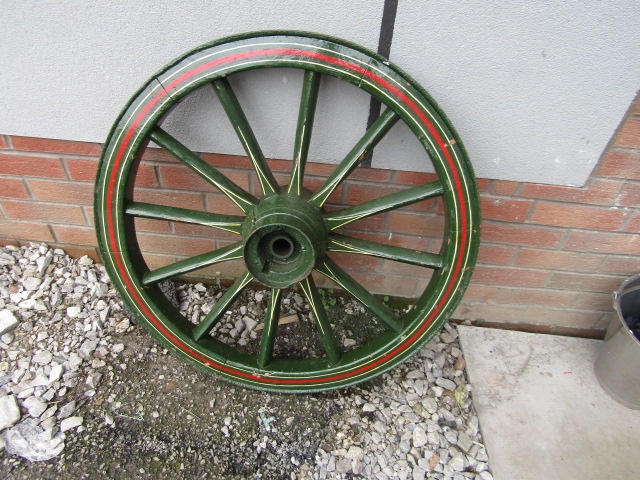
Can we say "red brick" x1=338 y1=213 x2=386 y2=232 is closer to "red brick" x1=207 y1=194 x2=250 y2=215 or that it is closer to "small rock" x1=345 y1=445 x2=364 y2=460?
"red brick" x1=207 y1=194 x2=250 y2=215

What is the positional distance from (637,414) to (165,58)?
216 centimetres

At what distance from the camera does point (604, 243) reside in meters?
1.78

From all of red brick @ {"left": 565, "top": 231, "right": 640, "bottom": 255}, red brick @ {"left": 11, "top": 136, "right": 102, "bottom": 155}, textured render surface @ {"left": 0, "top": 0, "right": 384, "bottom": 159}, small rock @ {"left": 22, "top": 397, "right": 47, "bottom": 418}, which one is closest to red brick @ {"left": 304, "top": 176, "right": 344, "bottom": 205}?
textured render surface @ {"left": 0, "top": 0, "right": 384, "bottom": 159}

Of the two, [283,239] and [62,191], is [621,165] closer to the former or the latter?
[283,239]

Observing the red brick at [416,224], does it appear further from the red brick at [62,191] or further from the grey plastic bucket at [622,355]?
the red brick at [62,191]

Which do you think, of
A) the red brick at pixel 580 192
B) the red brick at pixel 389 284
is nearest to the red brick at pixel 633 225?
the red brick at pixel 580 192

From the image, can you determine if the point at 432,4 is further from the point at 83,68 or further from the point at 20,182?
the point at 20,182

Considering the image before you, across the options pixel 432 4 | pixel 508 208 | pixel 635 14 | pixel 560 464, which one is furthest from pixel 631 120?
pixel 560 464

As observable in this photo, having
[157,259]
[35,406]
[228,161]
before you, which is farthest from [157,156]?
[35,406]

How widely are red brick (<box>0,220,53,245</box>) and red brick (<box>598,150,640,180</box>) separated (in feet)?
7.31

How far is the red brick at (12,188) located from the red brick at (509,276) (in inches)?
74.4

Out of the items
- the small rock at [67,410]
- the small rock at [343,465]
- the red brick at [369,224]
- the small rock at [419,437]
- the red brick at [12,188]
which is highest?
the red brick at [369,224]

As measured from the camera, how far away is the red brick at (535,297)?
6.39 feet

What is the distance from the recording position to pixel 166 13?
1415 millimetres
